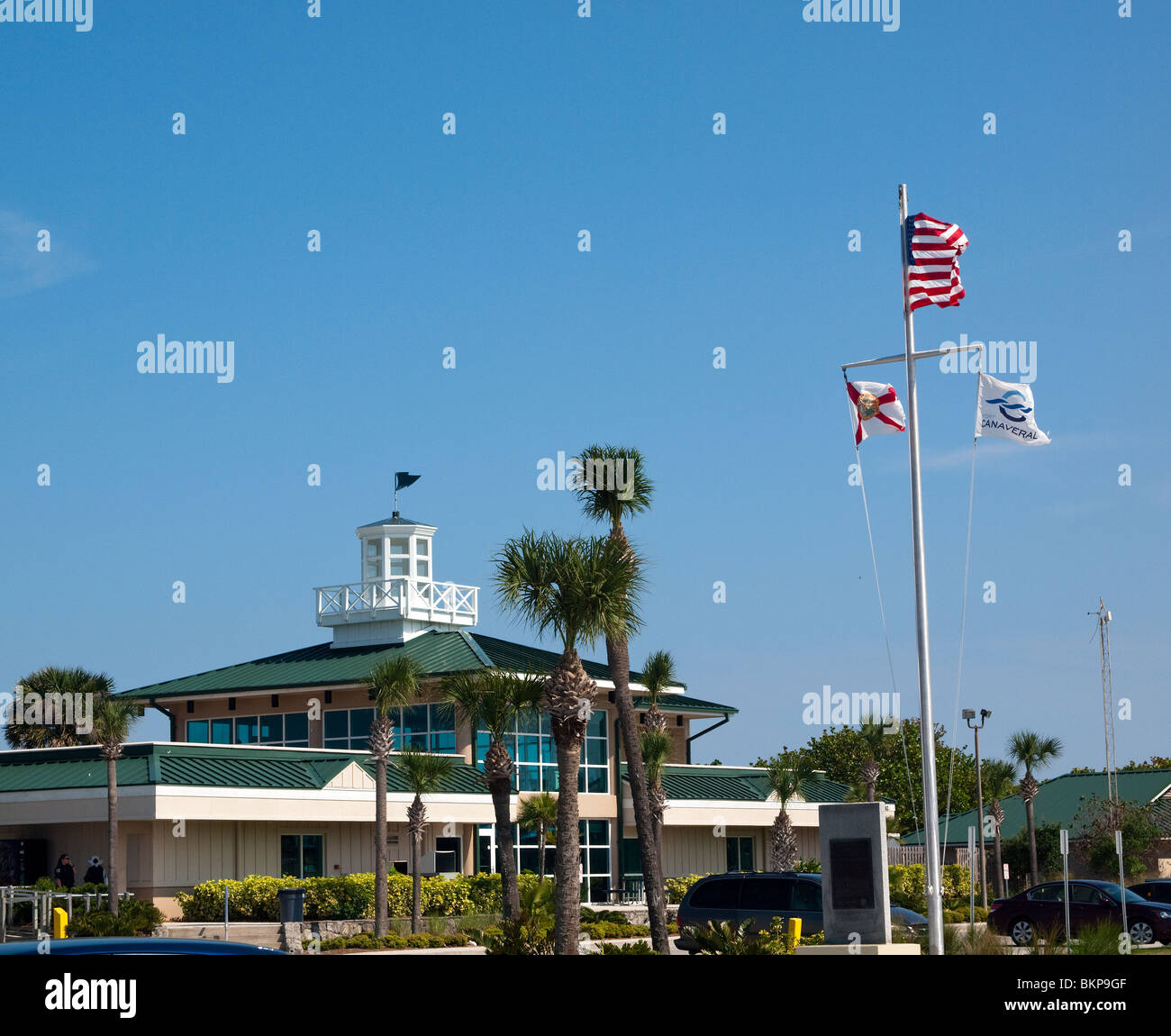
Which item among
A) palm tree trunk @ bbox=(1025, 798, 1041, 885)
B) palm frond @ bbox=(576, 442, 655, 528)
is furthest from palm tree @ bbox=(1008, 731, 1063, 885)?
palm frond @ bbox=(576, 442, 655, 528)

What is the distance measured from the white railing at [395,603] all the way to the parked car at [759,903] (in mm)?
23972

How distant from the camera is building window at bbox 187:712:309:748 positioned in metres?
49.1

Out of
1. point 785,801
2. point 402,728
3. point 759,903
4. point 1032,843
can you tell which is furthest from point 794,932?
point 1032,843

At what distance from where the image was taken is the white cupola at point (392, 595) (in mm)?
51656

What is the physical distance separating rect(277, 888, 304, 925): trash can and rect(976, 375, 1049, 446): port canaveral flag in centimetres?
1989

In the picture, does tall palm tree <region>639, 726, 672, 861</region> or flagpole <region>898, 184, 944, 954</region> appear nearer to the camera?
flagpole <region>898, 184, 944, 954</region>

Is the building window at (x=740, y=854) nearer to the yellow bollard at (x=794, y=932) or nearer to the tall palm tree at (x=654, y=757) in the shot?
the tall palm tree at (x=654, y=757)

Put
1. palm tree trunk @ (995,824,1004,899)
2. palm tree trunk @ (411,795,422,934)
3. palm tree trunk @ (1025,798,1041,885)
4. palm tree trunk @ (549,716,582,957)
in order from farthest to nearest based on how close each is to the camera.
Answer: palm tree trunk @ (1025,798,1041,885) < palm tree trunk @ (995,824,1004,899) < palm tree trunk @ (411,795,422,934) < palm tree trunk @ (549,716,582,957)

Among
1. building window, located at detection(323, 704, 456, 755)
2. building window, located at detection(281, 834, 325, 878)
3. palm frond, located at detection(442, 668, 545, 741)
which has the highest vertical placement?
palm frond, located at detection(442, 668, 545, 741)

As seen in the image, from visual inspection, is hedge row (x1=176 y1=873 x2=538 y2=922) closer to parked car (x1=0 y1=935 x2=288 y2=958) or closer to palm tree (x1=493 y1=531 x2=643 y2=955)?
palm tree (x1=493 y1=531 x2=643 y2=955)

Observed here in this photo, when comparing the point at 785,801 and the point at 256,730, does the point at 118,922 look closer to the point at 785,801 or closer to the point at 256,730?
the point at 256,730

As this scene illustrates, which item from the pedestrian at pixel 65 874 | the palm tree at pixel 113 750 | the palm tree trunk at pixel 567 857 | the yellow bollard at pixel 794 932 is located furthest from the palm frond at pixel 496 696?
the pedestrian at pixel 65 874
